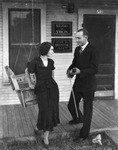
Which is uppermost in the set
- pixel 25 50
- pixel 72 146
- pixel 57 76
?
pixel 25 50

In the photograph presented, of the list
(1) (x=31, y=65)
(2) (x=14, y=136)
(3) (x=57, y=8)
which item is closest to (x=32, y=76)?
(1) (x=31, y=65)

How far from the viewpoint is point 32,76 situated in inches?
197

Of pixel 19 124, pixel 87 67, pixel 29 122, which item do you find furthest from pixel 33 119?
pixel 87 67

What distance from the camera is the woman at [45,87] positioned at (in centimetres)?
473

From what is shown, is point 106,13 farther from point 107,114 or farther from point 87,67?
point 87,67

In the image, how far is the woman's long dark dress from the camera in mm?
4734

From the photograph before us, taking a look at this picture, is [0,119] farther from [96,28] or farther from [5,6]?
[96,28]

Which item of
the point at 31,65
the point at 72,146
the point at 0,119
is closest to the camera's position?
the point at 31,65

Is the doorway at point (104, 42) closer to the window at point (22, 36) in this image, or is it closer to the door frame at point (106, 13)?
the door frame at point (106, 13)

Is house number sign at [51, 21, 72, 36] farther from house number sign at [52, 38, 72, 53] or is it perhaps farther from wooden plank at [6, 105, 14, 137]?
wooden plank at [6, 105, 14, 137]

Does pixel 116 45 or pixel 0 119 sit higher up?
pixel 116 45

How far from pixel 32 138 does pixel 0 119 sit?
49.9 inches

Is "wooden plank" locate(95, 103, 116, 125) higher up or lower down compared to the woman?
lower down

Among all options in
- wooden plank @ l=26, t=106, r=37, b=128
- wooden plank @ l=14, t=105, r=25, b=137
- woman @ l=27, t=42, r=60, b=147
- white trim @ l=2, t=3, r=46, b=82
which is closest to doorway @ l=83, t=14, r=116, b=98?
white trim @ l=2, t=3, r=46, b=82
